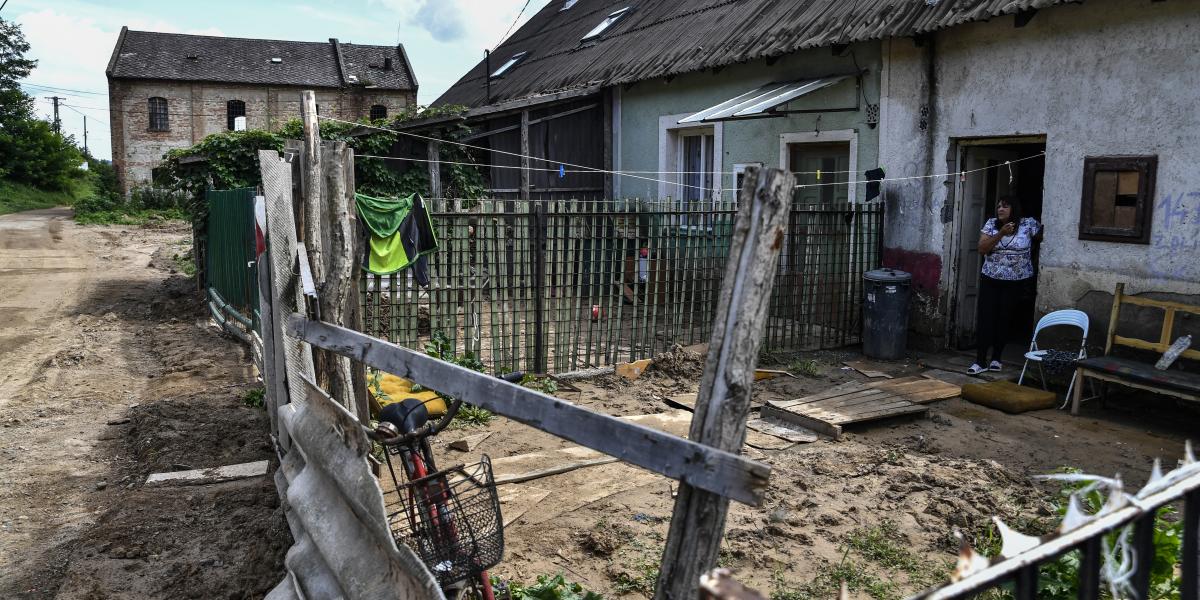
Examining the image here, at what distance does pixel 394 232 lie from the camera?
24.0 feet

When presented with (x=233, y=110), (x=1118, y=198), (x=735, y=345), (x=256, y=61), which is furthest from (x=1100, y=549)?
(x=256, y=61)

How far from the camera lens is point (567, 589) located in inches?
155

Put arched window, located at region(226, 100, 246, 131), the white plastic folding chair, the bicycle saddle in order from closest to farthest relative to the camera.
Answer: the bicycle saddle < the white plastic folding chair < arched window, located at region(226, 100, 246, 131)

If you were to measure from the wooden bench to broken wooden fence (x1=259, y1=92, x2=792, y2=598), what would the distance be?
5974 mm

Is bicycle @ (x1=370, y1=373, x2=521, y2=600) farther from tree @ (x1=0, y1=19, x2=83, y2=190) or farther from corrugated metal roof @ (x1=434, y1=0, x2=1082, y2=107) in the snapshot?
tree @ (x1=0, y1=19, x2=83, y2=190)

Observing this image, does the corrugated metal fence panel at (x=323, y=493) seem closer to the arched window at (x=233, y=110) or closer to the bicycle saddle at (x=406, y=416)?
the bicycle saddle at (x=406, y=416)

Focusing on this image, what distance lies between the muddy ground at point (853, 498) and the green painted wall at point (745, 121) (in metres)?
4.16

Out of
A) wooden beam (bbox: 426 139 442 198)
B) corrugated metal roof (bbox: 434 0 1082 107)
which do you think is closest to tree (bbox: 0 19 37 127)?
corrugated metal roof (bbox: 434 0 1082 107)

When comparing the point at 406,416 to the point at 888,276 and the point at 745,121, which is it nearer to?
the point at 888,276

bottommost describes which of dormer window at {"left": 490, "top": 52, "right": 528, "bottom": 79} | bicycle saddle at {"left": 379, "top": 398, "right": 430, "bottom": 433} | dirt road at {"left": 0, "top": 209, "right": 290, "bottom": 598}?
dirt road at {"left": 0, "top": 209, "right": 290, "bottom": 598}

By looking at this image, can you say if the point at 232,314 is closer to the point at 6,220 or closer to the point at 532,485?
the point at 532,485

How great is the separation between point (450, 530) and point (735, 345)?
61.4 inches

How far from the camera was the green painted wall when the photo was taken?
10.1 m

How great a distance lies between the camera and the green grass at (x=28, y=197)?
34094 mm
